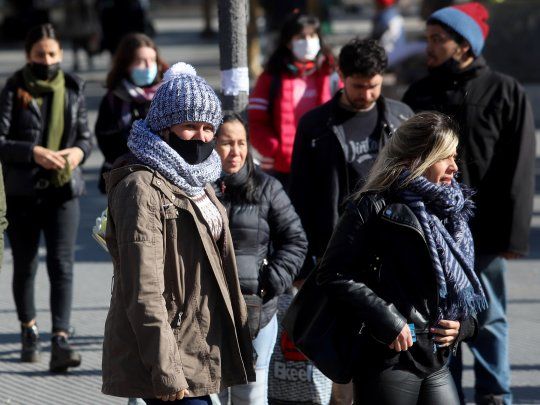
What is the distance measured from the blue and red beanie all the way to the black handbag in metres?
2.10

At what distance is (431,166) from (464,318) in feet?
1.86

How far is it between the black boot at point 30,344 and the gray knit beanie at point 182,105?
2.93 m

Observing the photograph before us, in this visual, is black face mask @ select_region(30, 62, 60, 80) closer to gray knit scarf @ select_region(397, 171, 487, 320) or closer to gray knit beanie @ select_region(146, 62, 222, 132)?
gray knit beanie @ select_region(146, 62, 222, 132)

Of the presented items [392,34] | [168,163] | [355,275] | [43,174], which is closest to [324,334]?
[355,275]

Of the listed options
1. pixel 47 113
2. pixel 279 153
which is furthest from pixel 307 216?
pixel 47 113

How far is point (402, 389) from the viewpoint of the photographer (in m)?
3.87

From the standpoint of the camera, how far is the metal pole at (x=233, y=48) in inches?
206

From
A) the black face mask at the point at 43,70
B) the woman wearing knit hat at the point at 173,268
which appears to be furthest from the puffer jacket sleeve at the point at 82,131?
the woman wearing knit hat at the point at 173,268

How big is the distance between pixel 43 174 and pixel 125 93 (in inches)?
26.7

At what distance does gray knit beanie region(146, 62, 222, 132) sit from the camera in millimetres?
3830

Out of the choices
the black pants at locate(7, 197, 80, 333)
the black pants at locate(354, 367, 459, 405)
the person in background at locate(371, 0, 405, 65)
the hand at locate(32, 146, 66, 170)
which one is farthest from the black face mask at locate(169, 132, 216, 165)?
the person in background at locate(371, 0, 405, 65)

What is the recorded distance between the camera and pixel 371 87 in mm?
5363

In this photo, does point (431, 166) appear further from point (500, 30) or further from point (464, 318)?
point (500, 30)

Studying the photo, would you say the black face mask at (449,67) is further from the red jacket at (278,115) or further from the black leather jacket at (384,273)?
the black leather jacket at (384,273)
